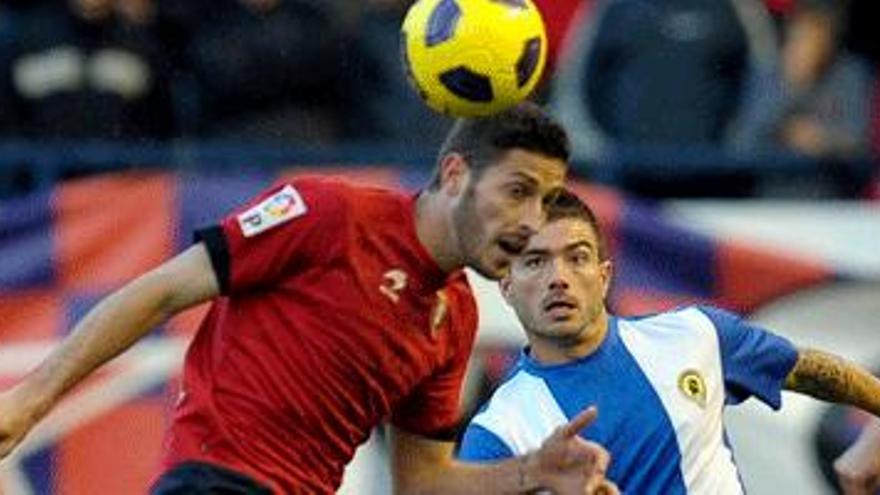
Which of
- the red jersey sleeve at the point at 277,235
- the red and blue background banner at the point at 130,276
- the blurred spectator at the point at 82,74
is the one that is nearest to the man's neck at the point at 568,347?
the red jersey sleeve at the point at 277,235

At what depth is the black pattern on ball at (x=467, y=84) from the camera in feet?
25.1

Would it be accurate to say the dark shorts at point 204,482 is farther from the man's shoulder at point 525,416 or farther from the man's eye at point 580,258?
the man's eye at point 580,258

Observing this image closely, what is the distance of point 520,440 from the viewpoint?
767 centimetres

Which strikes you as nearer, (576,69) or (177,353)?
(177,353)

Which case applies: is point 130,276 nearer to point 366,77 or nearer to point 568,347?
point 366,77

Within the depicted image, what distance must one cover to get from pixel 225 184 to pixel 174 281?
2.83 metres

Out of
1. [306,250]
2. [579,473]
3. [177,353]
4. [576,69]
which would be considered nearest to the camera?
[579,473]

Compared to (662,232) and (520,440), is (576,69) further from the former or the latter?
(520,440)

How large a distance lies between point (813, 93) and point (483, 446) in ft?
12.8

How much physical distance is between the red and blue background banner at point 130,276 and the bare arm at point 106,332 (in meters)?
2.60

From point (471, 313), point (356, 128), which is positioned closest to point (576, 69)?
point (356, 128)

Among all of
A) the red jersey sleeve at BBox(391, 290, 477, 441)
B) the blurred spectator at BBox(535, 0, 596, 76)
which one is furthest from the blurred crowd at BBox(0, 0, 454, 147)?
the red jersey sleeve at BBox(391, 290, 477, 441)

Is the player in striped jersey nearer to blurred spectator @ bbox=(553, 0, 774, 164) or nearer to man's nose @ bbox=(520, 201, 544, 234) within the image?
man's nose @ bbox=(520, 201, 544, 234)

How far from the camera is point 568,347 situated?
7.70m
